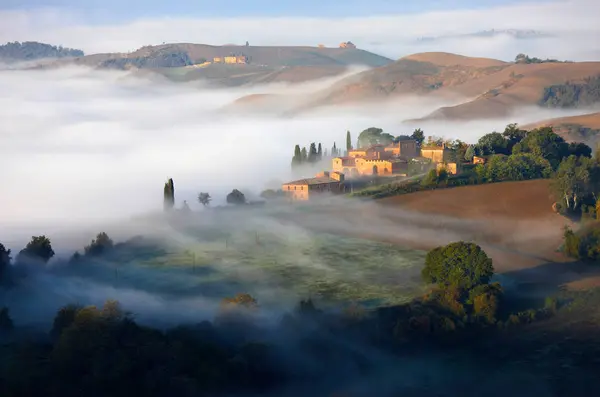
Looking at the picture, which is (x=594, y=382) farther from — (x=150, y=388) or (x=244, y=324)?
(x=150, y=388)

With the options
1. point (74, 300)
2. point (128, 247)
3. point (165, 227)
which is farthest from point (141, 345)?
point (165, 227)

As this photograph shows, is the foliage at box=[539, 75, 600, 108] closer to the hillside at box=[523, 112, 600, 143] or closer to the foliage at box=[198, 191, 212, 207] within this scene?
the hillside at box=[523, 112, 600, 143]

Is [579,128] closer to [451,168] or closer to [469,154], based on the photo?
[469,154]

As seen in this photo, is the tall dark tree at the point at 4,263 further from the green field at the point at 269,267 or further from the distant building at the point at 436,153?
the distant building at the point at 436,153

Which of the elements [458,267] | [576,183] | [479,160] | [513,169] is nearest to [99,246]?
[458,267]

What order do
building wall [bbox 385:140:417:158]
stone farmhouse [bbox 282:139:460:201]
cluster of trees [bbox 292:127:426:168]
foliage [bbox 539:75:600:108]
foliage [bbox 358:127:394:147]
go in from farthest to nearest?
foliage [bbox 539:75:600:108] < foliage [bbox 358:127:394:147] < cluster of trees [bbox 292:127:426:168] < building wall [bbox 385:140:417:158] < stone farmhouse [bbox 282:139:460:201]

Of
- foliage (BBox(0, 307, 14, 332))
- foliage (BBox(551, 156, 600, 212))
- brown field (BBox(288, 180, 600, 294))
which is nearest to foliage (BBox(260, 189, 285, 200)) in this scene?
brown field (BBox(288, 180, 600, 294))
